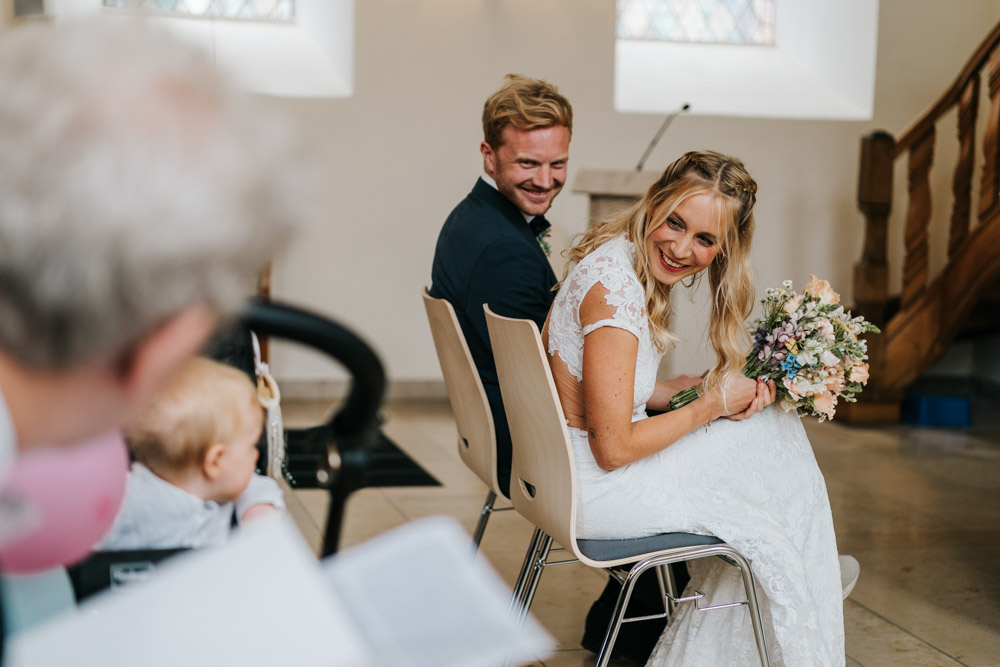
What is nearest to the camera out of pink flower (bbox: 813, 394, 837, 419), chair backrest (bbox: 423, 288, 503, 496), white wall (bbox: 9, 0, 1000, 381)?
pink flower (bbox: 813, 394, 837, 419)

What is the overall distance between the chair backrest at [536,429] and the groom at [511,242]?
35 cm

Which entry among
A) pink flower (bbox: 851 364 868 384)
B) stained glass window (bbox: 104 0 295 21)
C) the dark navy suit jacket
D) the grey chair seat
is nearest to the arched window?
stained glass window (bbox: 104 0 295 21)

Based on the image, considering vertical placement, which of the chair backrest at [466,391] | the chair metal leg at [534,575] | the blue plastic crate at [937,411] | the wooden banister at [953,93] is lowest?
the blue plastic crate at [937,411]

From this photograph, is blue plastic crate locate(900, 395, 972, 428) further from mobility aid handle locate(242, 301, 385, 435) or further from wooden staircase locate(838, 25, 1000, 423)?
mobility aid handle locate(242, 301, 385, 435)

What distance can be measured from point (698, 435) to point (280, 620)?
1759mm

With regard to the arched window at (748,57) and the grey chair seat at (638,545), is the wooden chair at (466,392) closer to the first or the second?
the grey chair seat at (638,545)

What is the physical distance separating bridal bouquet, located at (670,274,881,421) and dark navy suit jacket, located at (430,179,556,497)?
0.50 metres

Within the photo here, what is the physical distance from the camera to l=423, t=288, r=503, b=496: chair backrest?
2.53 meters

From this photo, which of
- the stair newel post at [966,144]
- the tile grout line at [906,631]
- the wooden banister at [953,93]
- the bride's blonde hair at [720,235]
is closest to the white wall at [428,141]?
the wooden banister at [953,93]

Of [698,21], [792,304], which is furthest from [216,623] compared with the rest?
[698,21]

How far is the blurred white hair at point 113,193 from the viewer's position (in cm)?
54

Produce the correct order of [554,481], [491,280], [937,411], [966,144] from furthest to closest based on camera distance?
[937,411]
[966,144]
[491,280]
[554,481]

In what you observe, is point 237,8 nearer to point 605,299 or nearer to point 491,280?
point 491,280

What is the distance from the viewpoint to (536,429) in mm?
2195
